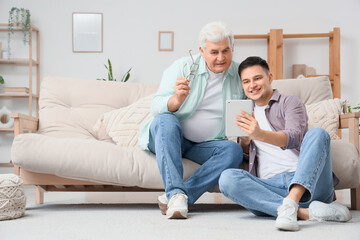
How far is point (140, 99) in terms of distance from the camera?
2799 millimetres

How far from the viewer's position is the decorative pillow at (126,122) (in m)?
2.59

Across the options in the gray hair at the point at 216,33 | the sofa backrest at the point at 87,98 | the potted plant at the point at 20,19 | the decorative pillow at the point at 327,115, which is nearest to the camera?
the gray hair at the point at 216,33

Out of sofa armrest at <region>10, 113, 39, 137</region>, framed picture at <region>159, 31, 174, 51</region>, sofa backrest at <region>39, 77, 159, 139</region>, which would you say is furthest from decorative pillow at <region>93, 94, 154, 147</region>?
framed picture at <region>159, 31, 174, 51</region>

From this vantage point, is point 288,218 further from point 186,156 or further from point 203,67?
point 203,67

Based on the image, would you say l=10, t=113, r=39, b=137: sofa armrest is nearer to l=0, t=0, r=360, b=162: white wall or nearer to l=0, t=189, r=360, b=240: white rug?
l=0, t=189, r=360, b=240: white rug

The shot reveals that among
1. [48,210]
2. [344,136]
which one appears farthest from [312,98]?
[344,136]

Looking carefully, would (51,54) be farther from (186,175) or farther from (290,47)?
(186,175)

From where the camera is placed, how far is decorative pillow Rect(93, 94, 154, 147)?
2590mm

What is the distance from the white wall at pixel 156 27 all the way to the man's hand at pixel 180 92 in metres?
3.29

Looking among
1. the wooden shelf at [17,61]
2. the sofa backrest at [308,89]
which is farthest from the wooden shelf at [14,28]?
the sofa backrest at [308,89]

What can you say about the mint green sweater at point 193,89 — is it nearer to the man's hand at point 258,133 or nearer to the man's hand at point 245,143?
the man's hand at point 245,143

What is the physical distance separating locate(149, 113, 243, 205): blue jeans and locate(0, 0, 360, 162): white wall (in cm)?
321

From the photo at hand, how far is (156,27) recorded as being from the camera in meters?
5.30

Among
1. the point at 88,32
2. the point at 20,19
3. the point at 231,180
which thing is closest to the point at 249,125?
the point at 231,180
